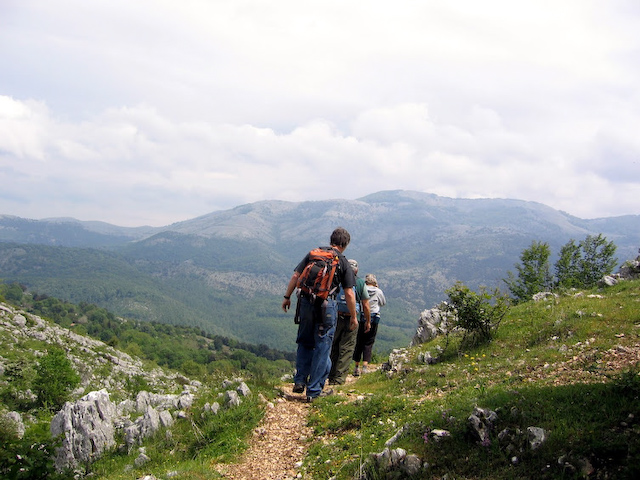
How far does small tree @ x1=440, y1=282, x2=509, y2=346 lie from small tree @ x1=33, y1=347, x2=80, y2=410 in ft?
59.5

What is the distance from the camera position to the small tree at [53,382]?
714 inches

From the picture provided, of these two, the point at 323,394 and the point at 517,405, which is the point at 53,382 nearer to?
the point at 323,394

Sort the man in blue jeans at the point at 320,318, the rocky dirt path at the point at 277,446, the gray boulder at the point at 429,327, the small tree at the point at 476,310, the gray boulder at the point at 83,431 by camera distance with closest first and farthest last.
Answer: the rocky dirt path at the point at 277,446, the gray boulder at the point at 83,431, the man in blue jeans at the point at 320,318, the small tree at the point at 476,310, the gray boulder at the point at 429,327

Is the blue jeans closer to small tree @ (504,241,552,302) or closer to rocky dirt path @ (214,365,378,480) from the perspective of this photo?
rocky dirt path @ (214,365,378,480)

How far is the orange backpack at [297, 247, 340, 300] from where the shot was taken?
8.99 m

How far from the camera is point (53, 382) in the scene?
18547 millimetres

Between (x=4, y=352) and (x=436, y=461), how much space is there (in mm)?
34537

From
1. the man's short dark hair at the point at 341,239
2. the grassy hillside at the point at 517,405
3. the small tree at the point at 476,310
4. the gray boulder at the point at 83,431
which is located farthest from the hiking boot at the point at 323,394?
the small tree at the point at 476,310

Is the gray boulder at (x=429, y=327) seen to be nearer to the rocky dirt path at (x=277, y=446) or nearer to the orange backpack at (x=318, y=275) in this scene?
the rocky dirt path at (x=277, y=446)

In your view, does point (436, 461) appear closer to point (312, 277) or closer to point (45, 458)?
point (312, 277)

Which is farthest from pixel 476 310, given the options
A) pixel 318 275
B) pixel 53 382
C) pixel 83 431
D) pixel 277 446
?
pixel 53 382

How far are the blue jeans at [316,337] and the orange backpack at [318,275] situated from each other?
1.05ft

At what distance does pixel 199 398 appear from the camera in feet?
32.6

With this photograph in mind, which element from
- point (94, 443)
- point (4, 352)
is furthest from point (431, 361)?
point (4, 352)
